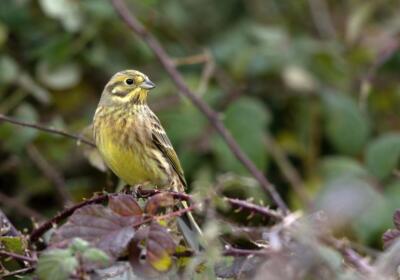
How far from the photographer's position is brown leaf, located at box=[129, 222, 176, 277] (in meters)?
1.97

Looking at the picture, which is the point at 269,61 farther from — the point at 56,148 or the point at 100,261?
the point at 100,261

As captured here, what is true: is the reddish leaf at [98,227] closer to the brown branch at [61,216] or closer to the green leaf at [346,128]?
the brown branch at [61,216]

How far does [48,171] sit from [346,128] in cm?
159

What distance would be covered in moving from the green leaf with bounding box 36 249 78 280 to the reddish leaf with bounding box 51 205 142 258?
0.38ft

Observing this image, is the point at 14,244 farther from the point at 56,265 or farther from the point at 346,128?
the point at 346,128

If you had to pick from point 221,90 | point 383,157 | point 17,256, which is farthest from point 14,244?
point 221,90

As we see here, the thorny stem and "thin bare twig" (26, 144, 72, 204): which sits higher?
the thorny stem

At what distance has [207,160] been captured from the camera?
16.0 ft

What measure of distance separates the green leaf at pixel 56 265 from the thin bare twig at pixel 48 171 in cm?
227

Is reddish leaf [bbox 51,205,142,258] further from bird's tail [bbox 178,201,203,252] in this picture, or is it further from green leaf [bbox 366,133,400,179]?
green leaf [bbox 366,133,400,179]

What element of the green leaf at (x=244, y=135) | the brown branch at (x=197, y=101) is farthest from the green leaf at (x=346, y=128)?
the brown branch at (x=197, y=101)

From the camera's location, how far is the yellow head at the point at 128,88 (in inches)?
154

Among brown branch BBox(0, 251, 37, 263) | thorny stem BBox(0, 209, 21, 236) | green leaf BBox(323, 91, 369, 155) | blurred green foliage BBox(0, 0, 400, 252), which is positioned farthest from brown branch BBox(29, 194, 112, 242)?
green leaf BBox(323, 91, 369, 155)

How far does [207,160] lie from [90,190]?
0.60m
